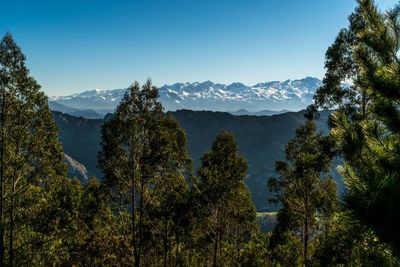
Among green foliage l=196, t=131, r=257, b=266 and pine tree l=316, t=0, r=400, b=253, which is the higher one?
pine tree l=316, t=0, r=400, b=253

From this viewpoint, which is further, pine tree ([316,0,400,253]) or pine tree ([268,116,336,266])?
pine tree ([268,116,336,266])

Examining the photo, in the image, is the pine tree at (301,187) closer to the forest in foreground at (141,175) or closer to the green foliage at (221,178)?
the forest in foreground at (141,175)

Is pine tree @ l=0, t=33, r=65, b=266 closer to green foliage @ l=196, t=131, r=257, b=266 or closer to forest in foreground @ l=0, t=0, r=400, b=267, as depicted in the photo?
forest in foreground @ l=0, t=0, r=400, b=267

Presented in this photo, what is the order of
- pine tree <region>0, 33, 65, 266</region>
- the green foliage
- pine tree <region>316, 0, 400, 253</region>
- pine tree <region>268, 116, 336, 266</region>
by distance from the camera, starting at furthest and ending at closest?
pine tree <region>268, 116, 336, 266</region> → the green foliage → pine tree <region>0, 33, 65, 266</region> → pine tree <region>316, 0, 400, 253</region>

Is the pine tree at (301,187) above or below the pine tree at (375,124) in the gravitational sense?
below

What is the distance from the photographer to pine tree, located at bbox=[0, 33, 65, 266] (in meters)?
26.8

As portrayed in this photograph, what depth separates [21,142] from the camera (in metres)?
28.1

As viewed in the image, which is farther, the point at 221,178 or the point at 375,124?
the point at 221,178

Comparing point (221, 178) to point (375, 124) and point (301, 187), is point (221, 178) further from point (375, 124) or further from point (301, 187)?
point (375, 124)

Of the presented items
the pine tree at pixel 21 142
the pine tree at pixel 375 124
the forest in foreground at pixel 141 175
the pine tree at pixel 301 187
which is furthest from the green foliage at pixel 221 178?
the pine tree at pixel 375 124

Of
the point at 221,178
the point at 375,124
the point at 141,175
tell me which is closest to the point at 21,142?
the point at 141,175

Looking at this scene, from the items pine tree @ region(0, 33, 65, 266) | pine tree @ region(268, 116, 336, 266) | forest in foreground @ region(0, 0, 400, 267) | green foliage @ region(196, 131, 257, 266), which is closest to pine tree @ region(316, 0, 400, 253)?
forest in foreground @ region(0, 0, 400, 267)

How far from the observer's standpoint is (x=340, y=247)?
1177 inches

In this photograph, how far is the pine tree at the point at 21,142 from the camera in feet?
88.0
